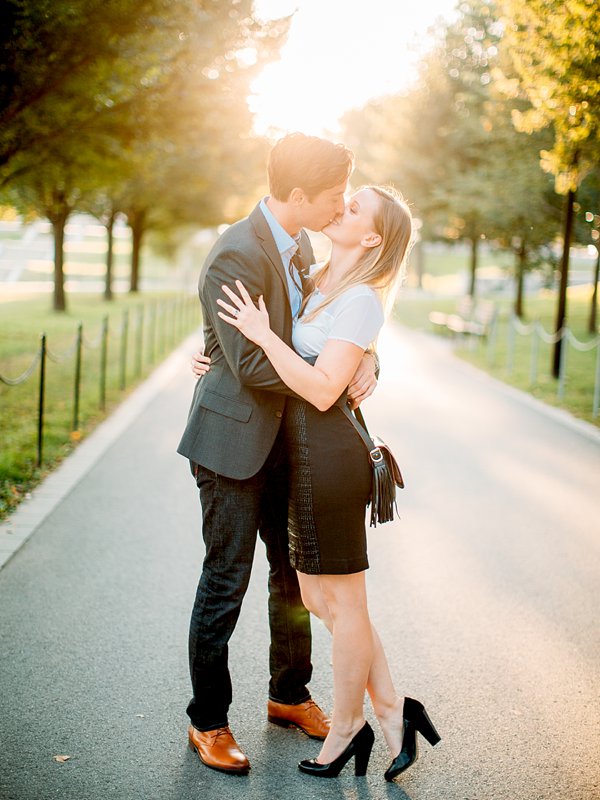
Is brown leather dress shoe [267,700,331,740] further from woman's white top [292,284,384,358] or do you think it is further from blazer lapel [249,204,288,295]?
blazer lapel [249,204,288,295]

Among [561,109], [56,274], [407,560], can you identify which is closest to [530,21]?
[561,109]

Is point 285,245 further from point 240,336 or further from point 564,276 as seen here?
point 564,276

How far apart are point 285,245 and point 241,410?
613 mm

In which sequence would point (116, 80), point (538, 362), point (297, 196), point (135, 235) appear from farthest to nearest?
1. point (135, 235)
2. point (538, 362)
3. point (116, 80)
4. point (297, 196)

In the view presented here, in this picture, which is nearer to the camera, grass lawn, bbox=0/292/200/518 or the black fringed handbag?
the black fringed handbag

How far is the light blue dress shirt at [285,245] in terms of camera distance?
3.27m

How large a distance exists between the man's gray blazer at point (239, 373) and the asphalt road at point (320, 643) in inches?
46.3

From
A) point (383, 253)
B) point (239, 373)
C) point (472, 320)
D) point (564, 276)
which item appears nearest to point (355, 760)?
point (239, 373)

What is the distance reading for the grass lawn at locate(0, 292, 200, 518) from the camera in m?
8.25

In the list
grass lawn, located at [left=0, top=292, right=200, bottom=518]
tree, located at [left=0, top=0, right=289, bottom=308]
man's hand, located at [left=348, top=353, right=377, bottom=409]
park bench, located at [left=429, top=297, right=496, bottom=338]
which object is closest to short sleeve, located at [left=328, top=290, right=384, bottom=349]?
man's hand, located at [left=348, top=353, right=377, bottom=409]

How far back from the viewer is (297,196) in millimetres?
3242

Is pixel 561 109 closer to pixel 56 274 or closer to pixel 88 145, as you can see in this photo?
pixel 88 145

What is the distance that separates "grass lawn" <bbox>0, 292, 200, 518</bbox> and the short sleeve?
4.30m

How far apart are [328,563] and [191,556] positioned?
285cm
